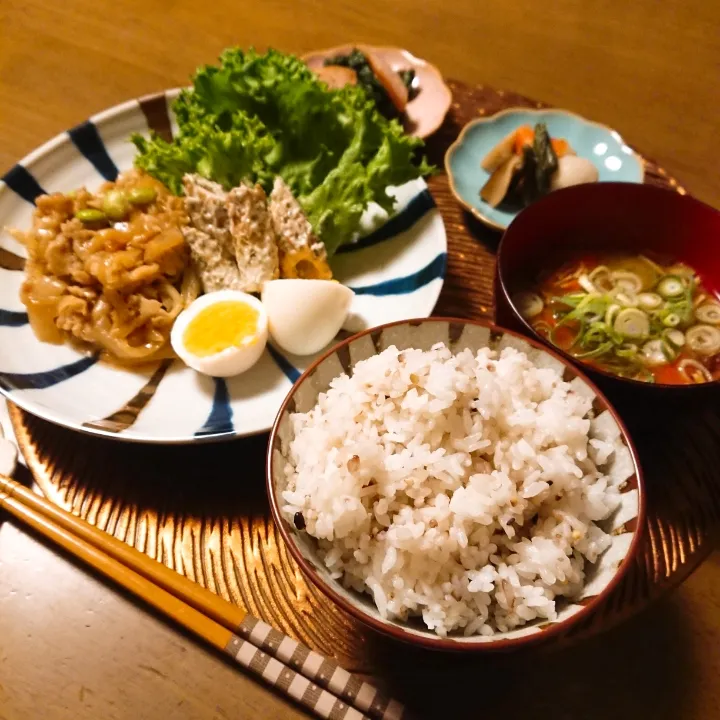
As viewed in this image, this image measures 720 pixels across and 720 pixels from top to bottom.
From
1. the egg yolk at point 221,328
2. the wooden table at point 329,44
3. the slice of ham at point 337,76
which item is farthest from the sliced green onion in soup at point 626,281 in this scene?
the slice of ham at point 337,76

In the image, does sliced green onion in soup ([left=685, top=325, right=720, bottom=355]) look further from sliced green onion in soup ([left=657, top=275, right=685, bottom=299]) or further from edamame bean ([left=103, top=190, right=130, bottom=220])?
edamame bean ([left=103, top=190, right=130, bottom=220])

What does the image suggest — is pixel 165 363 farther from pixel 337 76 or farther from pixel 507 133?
pixel 507 133

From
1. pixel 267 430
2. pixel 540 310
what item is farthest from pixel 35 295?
pixel 540 310

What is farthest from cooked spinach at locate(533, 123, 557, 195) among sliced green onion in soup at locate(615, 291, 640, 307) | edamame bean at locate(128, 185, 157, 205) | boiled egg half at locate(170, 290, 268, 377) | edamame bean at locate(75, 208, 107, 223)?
edamame bean at locate(75, 208, 107, 223)

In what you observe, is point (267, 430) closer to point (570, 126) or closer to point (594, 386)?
point (594, 386)

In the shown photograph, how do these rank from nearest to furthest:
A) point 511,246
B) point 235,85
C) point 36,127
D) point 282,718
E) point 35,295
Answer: point 282,718 → point 511,246 → point 35,295 → point 235,85 → point 36,127

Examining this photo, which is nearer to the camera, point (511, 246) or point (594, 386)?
point (594, 386)

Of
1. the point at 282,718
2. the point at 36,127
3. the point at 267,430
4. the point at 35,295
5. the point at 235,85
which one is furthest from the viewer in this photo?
the point at 36,127

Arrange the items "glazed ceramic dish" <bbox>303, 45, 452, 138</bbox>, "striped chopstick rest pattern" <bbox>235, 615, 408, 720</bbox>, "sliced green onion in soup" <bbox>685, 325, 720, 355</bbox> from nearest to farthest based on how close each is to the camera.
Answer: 1. "striped chopstick rest pattern" <bbox>235, 615, 408, 720</bbox>
2. "sliced green onion in soup" <bbox>685, 325, 720, 355</bbox>
3. "glazed ceramic dish" <bbox>303, 45, 452, 138</bbox>
